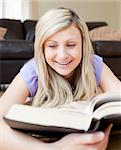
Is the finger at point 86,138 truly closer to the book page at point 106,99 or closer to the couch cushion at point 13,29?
the book page at point 106,99

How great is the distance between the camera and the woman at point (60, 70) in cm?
90

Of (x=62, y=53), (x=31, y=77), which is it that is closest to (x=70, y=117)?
(x=62, y=53)

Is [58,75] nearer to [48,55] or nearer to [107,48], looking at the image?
[48,55]

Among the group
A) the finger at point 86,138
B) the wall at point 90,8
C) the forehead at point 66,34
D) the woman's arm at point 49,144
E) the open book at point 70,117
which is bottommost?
the wall at point 90,8

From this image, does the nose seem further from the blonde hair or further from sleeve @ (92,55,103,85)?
sleeve @ (92,55,103,85)

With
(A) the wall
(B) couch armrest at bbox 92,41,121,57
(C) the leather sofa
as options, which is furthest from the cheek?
(A) the wall

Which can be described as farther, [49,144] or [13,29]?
[13,29]

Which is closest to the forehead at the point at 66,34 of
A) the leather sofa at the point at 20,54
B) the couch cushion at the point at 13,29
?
the leather sofa at the point at 20,54

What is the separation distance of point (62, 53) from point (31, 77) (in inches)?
6.8

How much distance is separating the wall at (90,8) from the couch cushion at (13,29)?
598mm

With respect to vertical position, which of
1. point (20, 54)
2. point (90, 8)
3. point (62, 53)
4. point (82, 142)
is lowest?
point (20, 54)

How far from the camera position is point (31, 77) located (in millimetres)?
1027

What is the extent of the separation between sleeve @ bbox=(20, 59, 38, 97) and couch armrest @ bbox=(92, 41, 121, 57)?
5.10 ft

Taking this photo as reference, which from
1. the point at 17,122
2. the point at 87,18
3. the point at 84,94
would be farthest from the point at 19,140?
the point at 87,18
